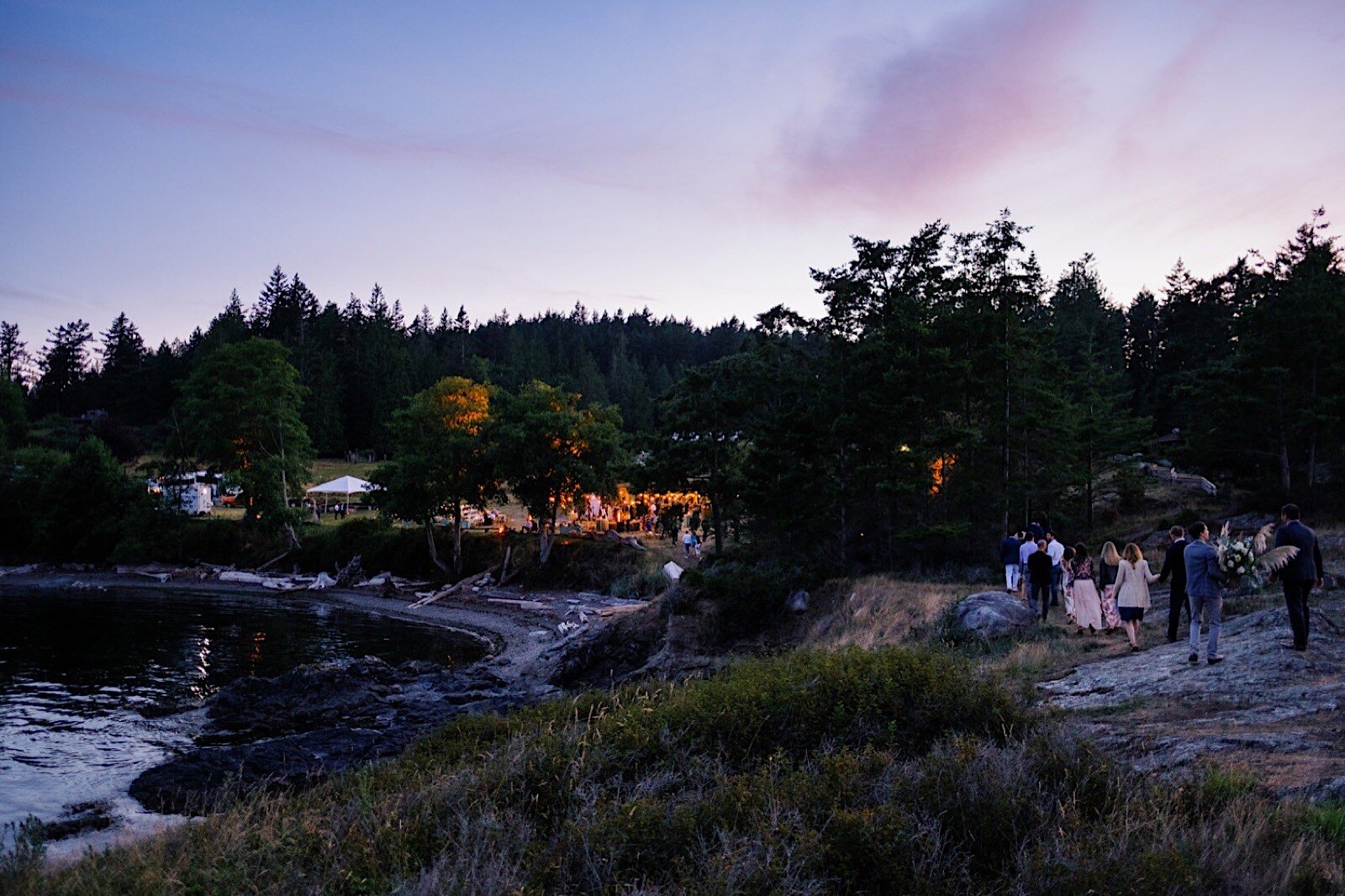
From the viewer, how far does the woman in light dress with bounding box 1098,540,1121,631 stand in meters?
16.6

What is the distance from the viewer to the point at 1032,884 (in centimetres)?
576

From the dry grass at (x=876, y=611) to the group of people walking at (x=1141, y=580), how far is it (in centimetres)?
226

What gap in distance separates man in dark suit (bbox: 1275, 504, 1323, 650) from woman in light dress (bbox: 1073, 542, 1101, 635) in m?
4.93

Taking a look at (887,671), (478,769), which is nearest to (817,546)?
(887,671)

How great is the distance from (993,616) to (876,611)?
4087mm

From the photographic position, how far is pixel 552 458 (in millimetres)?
40906

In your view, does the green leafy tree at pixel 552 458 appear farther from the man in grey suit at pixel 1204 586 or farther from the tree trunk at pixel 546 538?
the man in grey suit at pixel 1204 586

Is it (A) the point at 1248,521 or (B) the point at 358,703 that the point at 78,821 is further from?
(A) the point at 1248,521

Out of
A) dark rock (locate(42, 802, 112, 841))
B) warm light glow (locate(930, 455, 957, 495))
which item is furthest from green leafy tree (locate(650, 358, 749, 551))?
dark rock (locate(42, 802, 112, 841))

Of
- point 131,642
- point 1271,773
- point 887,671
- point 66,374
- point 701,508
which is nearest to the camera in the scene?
point 1271,773

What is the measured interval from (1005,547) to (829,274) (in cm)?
1284

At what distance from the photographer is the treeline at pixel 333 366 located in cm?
8694

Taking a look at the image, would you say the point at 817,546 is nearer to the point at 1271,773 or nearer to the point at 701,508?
the point at 701,508

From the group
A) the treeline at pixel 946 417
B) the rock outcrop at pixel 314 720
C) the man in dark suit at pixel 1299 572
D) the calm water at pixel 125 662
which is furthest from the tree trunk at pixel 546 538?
the man in dark suit at pixel 1299 572
